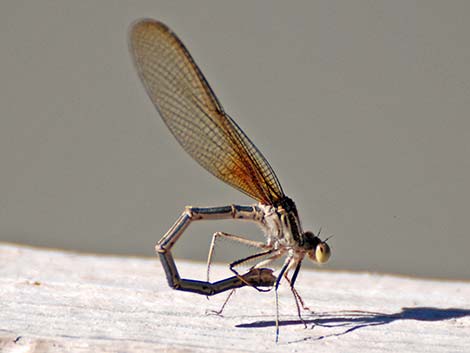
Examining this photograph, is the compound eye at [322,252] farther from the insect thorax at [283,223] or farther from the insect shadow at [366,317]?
the insect shadow at [366,317]

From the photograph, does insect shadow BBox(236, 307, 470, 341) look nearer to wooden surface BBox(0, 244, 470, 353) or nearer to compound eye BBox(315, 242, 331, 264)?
wooden surface BBox(0, 244, 470, 353)

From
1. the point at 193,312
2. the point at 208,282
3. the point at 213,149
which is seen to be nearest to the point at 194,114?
the point at 213,149

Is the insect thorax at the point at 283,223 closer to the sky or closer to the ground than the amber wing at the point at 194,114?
closer to the ground

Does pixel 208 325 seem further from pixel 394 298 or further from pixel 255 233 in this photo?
pixel 255 233

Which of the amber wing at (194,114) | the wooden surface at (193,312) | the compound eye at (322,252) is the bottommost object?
the wooden surface at (193,312)

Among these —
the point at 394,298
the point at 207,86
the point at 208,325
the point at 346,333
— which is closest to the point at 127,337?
the point at 208,325

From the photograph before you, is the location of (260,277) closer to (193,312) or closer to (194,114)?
(193,312)

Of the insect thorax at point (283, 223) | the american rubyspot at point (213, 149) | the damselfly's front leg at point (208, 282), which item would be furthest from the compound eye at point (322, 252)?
the damselfly's front leg at point (208, 282)

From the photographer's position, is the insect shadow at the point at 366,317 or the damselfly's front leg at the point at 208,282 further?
the damselfly's front leg at the point at 208,282
